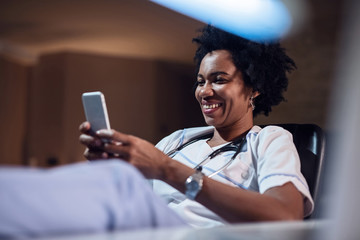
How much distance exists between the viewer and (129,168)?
0.44 m

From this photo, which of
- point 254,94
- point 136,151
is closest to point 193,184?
point 136,151

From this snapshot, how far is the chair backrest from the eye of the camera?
978 millimetres

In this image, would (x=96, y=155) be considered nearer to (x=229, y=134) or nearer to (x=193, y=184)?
(x=193, y=184)

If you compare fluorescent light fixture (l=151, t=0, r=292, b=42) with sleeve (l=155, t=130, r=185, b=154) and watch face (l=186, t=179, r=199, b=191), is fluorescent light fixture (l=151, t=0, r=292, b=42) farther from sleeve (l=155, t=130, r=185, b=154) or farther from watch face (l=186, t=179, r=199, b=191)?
watch face (l=186, t=179, r=199, b=191)

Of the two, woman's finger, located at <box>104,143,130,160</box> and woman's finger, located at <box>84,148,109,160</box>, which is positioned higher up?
woman's finger, located at <box>104,143,130,160</box>

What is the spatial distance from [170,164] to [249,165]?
0.25m

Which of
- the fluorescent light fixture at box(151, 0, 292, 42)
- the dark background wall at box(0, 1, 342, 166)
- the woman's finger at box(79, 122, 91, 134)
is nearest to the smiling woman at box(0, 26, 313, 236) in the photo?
the woman's finger at box(79, 122, 91, 134)

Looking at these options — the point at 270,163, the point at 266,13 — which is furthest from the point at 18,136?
the point at 270,163

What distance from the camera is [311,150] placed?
102 cm

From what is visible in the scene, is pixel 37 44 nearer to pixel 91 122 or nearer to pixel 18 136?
pixel 18 136

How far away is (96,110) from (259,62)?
0.53 meters

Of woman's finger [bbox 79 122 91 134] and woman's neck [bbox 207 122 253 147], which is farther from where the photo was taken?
woman's neck [bbox 207 122 253 147]

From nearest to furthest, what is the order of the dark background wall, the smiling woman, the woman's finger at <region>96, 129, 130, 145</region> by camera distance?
the smiling woman
the woman's finger at <region>96, 129, 130, 145</region>
the dark background wall

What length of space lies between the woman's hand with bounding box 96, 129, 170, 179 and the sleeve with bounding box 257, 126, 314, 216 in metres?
0.20
